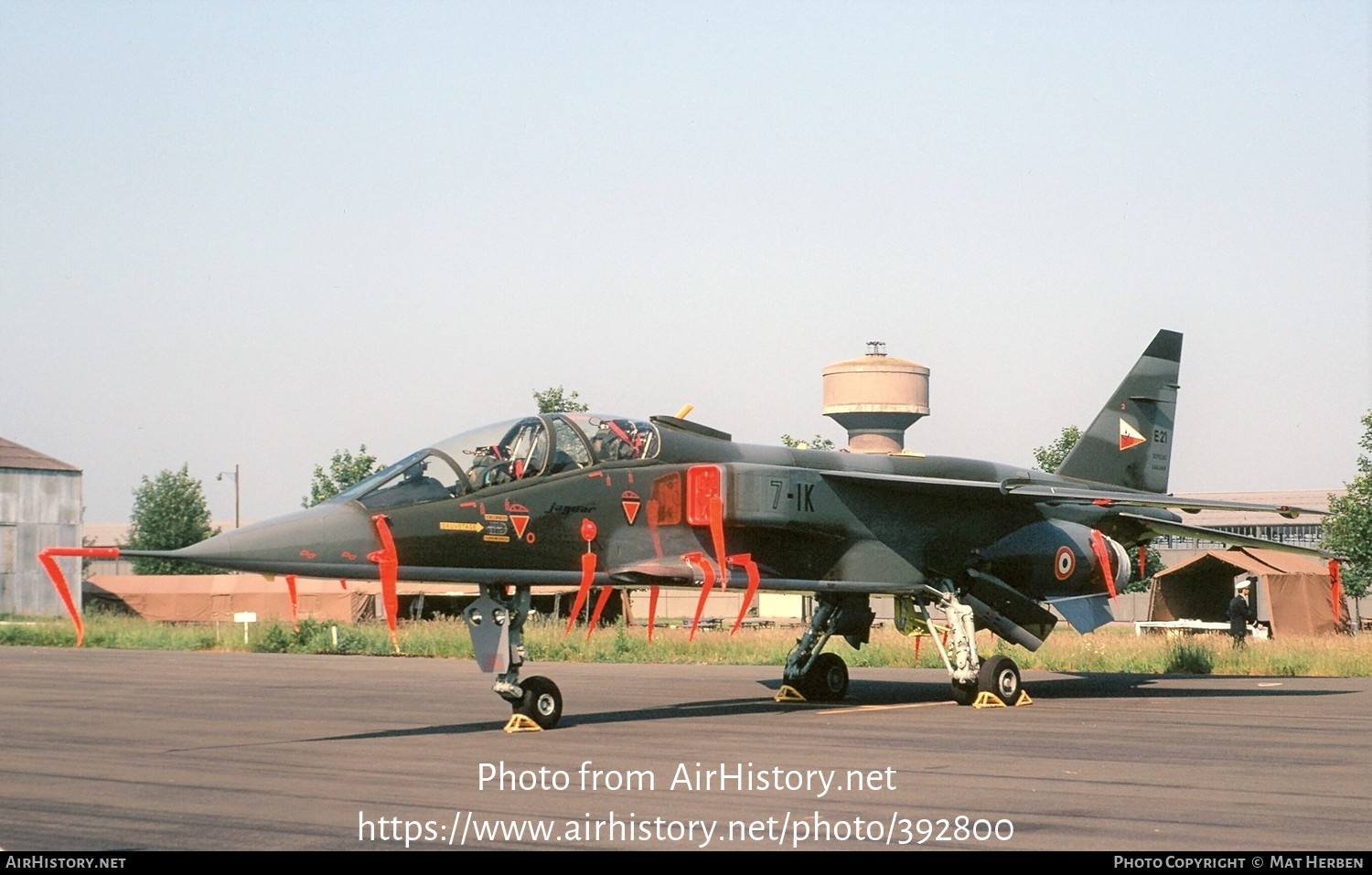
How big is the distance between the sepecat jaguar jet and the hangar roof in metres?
55.4

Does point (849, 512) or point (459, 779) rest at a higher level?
point (849, 512)

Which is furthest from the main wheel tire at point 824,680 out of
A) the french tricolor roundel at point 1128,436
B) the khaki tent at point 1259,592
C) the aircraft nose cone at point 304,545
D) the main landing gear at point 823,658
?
the khaki tent at point 1259,592

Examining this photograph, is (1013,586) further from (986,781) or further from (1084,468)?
(986,781)

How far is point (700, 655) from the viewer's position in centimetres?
3278

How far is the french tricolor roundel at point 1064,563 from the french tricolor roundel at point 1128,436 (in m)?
3.00

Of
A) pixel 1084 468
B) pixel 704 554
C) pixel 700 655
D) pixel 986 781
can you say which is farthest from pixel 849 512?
pixel 700 655

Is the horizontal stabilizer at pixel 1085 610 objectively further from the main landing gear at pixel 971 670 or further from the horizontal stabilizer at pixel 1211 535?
the main landing gear at pixel 971 670

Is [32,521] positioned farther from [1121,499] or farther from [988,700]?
[1121,499]

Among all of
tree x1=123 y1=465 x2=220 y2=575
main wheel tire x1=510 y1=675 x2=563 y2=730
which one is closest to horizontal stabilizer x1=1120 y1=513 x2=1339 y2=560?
main wheel tire x1=510 y1=675 x2=563 y2=730

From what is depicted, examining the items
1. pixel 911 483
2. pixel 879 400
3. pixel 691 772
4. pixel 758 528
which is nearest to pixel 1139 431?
pixel 911 483

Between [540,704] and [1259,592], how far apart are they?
98.6ft

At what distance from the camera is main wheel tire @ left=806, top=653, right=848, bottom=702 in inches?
807

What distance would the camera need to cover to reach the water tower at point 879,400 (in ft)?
325
